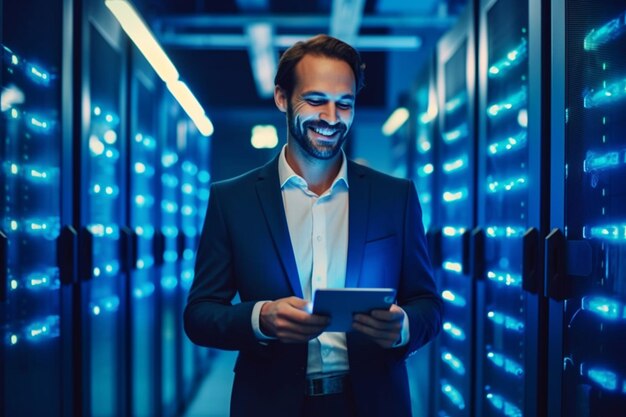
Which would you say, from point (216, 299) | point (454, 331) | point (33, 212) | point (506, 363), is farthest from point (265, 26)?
point (216, 299)

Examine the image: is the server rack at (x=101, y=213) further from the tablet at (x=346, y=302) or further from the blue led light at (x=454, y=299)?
the blue led light at (x=454, y=299)

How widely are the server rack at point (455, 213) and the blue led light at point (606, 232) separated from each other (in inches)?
51.3

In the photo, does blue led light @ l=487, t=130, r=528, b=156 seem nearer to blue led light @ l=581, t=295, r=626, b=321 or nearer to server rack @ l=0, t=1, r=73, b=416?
blue led light @ l=581, t=295, r=626, b=321

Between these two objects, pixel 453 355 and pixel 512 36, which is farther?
pixel 453 355

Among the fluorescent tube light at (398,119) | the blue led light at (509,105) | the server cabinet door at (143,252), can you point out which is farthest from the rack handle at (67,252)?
the fluorescent tube light at (398,119)

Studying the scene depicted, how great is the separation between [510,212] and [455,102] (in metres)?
1.38

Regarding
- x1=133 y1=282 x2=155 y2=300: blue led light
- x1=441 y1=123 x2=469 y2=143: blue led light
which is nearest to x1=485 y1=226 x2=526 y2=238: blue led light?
x1=441 y1=123 x2=469 y2=143: blue led light

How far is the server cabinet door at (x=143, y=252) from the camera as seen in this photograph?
14.7ft

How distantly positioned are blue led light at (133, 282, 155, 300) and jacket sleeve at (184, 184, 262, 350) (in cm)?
277

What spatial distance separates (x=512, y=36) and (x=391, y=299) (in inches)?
69.9

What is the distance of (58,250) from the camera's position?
2.93 m

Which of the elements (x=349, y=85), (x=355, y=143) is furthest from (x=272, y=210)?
(x=355, y=143)

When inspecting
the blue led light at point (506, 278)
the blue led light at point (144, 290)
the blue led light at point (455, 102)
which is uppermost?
the blue led light at point (455, 102)

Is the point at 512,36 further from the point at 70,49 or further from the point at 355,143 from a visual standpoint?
the point at 355,143
